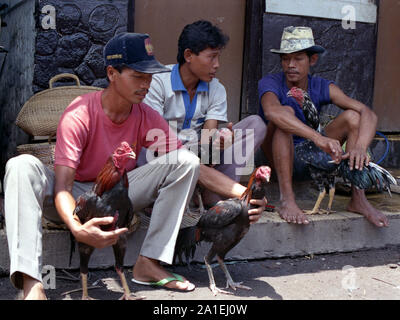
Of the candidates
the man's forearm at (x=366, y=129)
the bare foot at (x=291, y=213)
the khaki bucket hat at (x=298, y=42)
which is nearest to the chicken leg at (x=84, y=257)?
the bare foot at (x=291, y=213)

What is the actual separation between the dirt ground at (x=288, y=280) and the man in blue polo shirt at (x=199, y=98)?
672mm

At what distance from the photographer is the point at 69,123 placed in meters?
3.48

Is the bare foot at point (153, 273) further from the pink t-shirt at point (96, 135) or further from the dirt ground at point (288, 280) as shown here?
the pink t-shirt at point (96, 135)

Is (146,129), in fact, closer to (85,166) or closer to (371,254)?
(85,166)

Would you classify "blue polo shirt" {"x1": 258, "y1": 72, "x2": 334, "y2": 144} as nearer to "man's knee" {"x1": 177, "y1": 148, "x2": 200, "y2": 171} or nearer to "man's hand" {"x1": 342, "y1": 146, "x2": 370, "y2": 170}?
"man's hand" {"x1": 342, "y1": 146, "x2": 370, "y2": 170}

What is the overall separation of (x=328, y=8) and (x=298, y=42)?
1585mm

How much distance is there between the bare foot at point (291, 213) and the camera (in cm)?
468

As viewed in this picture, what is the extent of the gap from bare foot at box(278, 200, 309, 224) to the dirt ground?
327 mm

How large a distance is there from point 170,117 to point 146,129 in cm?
78

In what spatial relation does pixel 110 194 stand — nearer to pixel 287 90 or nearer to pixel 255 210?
pixel 255 210

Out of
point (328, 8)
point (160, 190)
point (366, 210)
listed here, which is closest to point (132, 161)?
point (160, 190)

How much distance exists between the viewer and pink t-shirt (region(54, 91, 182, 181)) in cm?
343

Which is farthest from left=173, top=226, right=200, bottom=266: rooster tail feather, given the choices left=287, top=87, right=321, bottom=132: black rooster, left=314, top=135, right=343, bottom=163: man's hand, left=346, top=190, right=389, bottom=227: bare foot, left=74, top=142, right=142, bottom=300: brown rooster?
left=346, top=190, right=389, bottom=227: bare foot

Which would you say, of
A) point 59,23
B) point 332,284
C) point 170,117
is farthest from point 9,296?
point 59,23
